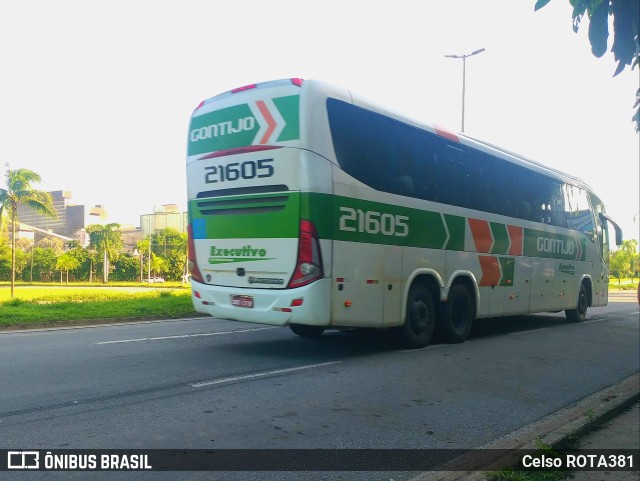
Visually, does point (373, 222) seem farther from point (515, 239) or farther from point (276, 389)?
point (515, 239)

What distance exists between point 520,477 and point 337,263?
4249mm

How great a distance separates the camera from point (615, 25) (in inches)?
137

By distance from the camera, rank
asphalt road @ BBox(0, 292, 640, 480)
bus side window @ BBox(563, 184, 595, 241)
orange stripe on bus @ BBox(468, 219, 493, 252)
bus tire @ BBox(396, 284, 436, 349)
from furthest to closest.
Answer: bus side window @ BBox(563, 184, 595, 241)
orange stripe on bus @ BBox(468, 219, 493, 252)
bus tire @ BBox(396, 284, 436, 349)
asphalt road @ BBox(0, 292, 640, 480)

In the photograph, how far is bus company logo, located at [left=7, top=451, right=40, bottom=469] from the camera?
156 inches

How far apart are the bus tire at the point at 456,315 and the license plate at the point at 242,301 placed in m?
3.45

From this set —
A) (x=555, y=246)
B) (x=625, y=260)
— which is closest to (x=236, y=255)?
(x=555, y=246)

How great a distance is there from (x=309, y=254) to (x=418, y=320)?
2.64 m

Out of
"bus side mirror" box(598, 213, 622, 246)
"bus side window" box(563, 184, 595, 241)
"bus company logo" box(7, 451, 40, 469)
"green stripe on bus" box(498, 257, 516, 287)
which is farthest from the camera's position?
"bus side mirror" box(598, 213, 622, 246)

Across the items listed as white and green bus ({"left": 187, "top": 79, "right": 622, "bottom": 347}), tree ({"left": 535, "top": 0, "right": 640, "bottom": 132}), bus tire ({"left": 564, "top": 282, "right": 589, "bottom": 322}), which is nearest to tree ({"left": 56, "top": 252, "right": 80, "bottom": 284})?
bus tire ({"left": 564, "top": 282, "right": 589, "bottom": 322})

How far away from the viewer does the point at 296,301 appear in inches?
301

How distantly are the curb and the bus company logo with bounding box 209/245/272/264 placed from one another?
4064 mm

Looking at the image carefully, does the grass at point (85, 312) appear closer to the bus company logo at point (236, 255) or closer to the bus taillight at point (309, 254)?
the bus company logo at point (236, 255)

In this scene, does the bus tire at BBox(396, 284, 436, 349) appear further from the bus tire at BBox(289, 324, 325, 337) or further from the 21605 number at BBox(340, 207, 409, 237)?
the bus tire at BBox(289, 324, 325, 337)

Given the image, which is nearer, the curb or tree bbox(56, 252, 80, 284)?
the curb
